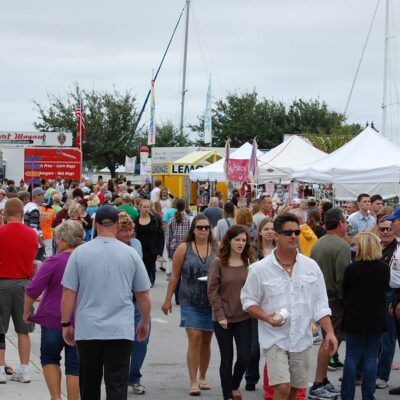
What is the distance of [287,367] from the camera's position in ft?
22.3

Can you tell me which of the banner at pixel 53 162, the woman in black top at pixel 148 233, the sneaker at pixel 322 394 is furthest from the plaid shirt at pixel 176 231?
the banner at pixel 53 162

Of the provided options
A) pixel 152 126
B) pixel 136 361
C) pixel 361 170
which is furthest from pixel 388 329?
pixel 152 126

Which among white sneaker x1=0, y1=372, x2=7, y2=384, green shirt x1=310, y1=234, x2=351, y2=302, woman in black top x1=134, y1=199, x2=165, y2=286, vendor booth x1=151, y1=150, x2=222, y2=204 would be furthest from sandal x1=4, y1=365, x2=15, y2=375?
vendor booth x1=151, y1=150, x2=222, y2=204

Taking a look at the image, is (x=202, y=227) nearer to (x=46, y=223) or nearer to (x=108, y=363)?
(x=108, y=363)

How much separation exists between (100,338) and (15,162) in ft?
131

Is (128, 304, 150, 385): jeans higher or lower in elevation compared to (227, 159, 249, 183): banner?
lower

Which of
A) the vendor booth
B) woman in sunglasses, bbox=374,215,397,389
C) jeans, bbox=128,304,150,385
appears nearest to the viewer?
jeans, bbox=128,304,150,385

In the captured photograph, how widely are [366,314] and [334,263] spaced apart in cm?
106

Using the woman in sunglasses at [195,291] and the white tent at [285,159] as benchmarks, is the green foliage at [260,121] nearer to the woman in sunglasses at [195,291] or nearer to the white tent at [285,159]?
the white tent at [285,159]

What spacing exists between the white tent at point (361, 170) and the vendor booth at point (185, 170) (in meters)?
15.7

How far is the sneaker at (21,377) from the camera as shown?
959cm

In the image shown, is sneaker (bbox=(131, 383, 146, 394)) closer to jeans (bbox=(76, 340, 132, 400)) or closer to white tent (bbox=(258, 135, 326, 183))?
jeans (bbox=(76, 340, 132, 400))

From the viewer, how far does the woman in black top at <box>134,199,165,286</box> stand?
602 inches

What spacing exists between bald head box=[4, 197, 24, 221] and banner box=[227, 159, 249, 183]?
692 inches
